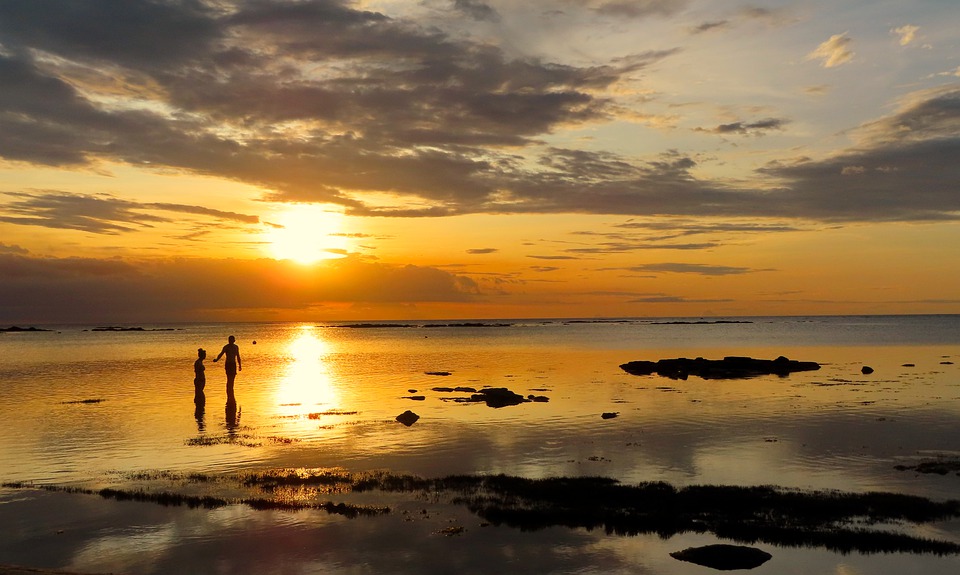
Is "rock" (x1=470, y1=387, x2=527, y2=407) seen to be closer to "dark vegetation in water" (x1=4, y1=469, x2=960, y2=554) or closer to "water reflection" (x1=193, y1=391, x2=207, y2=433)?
"water reflection" (x1=193, y1=391, x2=207, y2=433)

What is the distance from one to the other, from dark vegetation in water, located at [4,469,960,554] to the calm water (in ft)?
2.57

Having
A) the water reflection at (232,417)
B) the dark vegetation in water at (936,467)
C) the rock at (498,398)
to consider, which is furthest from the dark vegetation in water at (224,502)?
the rock at (498,398)

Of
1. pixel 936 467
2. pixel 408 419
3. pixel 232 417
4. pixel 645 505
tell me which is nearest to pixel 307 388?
pixel 232 417

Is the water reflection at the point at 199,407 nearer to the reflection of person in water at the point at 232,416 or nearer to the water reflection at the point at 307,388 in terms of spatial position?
the reflection of person in water at the point at 232,416

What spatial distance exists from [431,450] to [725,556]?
16560 mm

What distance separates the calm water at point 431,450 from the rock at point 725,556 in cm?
37

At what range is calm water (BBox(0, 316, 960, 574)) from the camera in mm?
16484

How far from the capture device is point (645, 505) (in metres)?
20.6

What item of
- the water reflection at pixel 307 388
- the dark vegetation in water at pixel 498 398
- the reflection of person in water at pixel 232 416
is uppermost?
the reflection of person in water at pixel 232 416

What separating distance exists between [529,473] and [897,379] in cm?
5197

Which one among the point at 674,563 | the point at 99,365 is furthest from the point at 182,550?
the point at 99,365

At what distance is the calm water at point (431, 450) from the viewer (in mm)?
16484

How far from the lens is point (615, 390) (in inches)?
2219

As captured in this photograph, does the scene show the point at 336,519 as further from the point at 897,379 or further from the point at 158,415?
the point at 897,379
